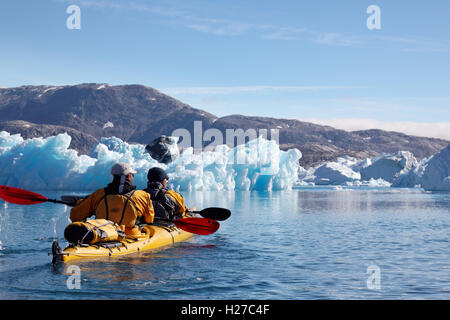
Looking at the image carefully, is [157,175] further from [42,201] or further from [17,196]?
[17,196]

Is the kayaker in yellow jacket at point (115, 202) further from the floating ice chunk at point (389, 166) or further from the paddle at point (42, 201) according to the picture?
the floating ice chunk at point (389, 166)

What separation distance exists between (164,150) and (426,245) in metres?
47.7

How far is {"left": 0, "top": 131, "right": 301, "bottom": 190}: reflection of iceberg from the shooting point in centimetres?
4284

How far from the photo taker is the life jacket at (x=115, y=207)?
947 cm

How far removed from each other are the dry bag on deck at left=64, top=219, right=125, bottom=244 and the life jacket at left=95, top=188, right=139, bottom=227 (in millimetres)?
195

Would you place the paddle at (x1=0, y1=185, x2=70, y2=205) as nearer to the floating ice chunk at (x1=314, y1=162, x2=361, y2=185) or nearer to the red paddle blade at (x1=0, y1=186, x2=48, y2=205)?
the red paddle blade at (x1=0, y1=186, x2=48, y2=205)

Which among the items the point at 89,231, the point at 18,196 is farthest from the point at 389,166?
the point at 89,231

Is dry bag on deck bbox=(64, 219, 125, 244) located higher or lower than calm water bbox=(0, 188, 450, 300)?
higher

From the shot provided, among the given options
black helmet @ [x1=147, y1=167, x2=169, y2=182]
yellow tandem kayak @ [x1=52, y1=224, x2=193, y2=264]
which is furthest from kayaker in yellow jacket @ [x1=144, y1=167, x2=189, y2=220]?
yellow tandem kayak @ [x1=52, y1=224, x2=193, y2=264]

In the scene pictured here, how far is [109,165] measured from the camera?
141 feet

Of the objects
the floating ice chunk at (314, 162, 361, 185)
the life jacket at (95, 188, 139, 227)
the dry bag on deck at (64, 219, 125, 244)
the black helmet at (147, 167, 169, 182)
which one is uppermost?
the black helmet at (147, 167, 169, 182)

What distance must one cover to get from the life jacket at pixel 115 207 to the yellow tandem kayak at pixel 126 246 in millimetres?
506

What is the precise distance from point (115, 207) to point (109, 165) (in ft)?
112
